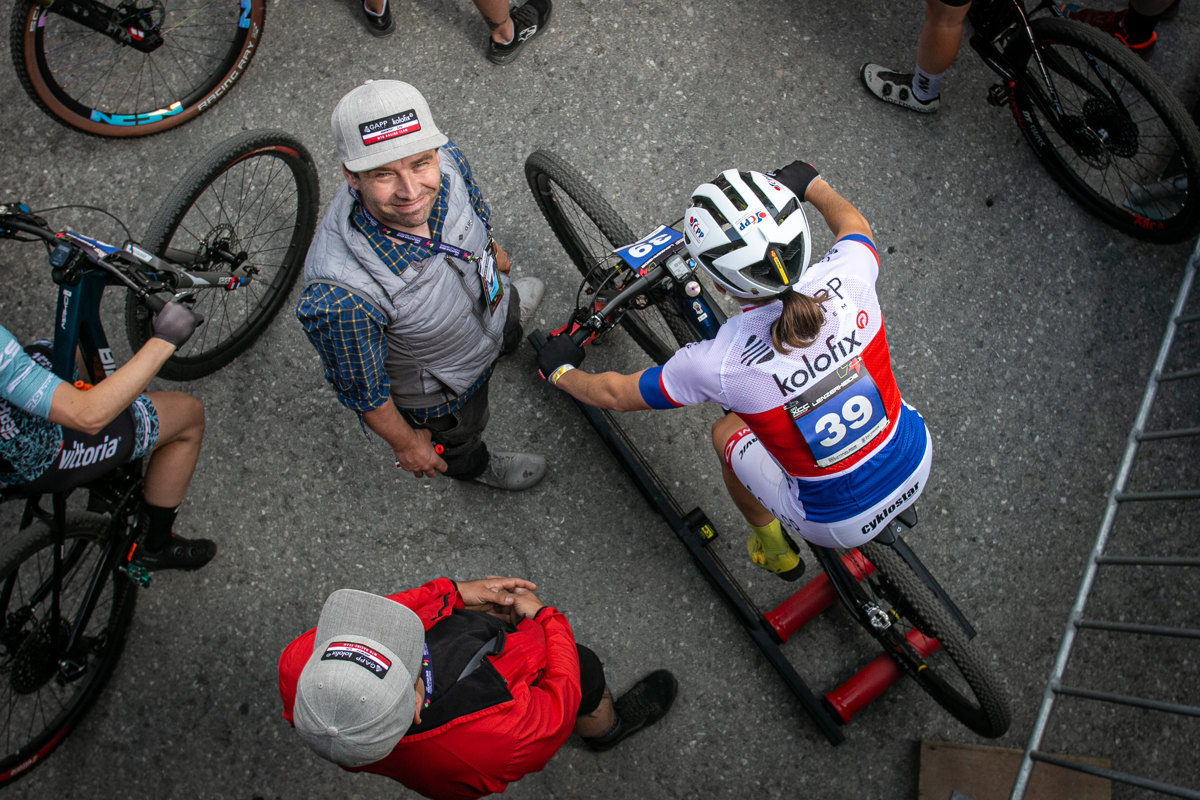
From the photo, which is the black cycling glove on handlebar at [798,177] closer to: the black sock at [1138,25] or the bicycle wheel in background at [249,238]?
the bicycle wheel in background at [249,238]

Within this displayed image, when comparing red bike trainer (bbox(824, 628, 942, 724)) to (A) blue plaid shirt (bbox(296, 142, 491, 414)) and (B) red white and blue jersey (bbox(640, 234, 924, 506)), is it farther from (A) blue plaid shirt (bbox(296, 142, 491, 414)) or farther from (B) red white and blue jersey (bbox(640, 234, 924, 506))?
(A) blue plaid shirt (bbox(296, 142, 491, 414))

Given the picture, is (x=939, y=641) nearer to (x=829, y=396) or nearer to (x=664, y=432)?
(x=829, y=396)

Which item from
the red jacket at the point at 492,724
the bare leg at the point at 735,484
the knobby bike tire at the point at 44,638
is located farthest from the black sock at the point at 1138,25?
the knobby bike tire at the point at 44,638

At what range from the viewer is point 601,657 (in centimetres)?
396

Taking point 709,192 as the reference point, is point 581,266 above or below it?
below

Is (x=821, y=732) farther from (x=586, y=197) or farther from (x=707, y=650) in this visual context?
(x=586, y=197)

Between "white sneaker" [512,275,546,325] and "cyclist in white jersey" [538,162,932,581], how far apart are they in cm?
134

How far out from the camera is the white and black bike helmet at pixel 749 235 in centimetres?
259

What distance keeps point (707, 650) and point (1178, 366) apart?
2.79 metres

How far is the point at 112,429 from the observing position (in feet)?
10.4

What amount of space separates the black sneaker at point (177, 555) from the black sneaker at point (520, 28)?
300 cm

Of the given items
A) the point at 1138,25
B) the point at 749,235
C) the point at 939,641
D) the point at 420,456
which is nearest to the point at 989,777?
the point at 939,641

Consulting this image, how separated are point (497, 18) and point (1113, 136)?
10.6 ft

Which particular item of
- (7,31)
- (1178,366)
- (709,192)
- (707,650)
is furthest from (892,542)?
(7,31)
